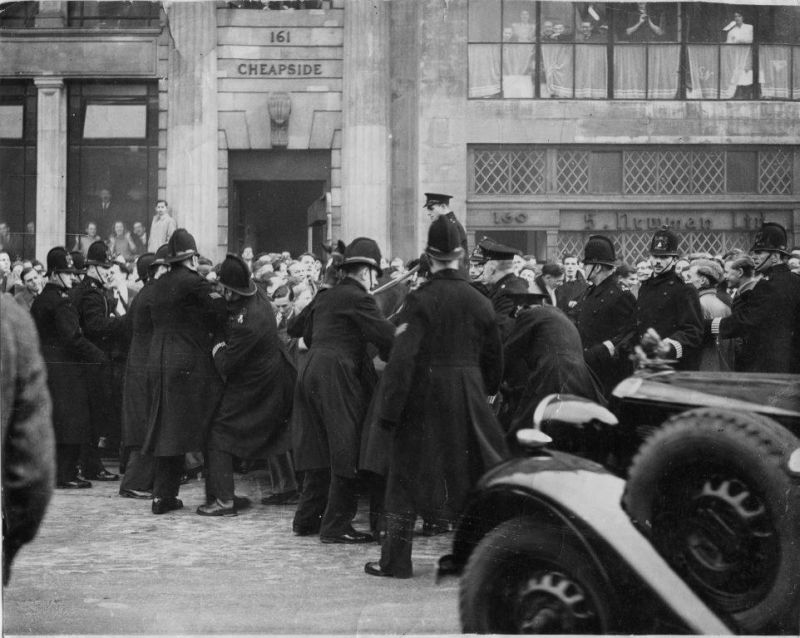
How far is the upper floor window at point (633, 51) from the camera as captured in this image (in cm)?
739

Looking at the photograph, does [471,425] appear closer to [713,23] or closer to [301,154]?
[713,23]

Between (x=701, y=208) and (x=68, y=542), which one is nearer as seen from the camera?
(x=68, y=542)

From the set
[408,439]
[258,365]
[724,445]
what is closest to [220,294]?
[258,365]

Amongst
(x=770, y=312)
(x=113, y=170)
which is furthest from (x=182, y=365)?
(x=113, y=170)

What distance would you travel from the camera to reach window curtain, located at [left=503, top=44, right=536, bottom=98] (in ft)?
48.3

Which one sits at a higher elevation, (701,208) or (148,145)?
(148,145)

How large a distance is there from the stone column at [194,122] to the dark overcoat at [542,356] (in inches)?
119

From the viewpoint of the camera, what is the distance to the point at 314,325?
843 centimetres

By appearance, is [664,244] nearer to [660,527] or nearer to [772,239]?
[772,239]

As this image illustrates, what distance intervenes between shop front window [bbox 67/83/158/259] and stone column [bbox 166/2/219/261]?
0.31m

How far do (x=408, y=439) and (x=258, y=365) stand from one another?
2845mm

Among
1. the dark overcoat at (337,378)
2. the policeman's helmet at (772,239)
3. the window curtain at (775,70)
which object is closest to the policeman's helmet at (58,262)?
the dark overcoat at (337,378)

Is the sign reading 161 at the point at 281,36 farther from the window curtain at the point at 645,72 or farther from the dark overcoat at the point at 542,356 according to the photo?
the dark overcoat at the point at 542,356

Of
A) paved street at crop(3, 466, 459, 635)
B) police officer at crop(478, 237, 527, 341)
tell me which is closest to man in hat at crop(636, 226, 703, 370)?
police officer at crop(478, 237, 527, 341)
